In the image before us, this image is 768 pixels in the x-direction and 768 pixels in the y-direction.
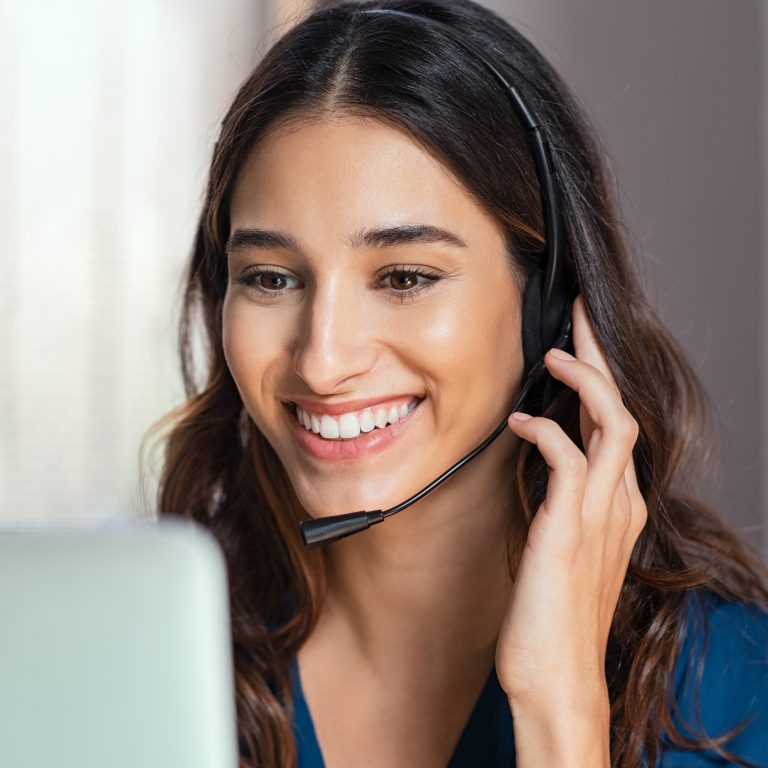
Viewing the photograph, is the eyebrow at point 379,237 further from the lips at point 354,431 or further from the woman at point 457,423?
the lips at point 354,431

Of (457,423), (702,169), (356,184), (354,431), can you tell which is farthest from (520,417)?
(702,169)

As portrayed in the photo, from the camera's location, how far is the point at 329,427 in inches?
46.9

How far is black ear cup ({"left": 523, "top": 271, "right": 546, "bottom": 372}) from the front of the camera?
1228 mm

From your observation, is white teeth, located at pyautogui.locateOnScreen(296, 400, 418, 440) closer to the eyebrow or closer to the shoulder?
the eyebrow

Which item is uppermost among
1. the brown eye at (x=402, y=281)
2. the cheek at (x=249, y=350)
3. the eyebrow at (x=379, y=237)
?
the eyebrow at (x=379, y=237)

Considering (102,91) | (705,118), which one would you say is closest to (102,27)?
(102,91)

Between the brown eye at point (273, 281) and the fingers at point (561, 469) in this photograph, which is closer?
the fingers at point (561, 469)

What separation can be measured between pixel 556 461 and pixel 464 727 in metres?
0.36

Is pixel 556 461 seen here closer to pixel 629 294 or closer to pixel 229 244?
pixel 629 294

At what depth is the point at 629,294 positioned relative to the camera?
130 centimetres

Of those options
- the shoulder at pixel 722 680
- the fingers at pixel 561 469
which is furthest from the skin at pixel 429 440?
the shoulder at pixel 722 680

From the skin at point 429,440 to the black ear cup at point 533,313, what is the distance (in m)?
0.01

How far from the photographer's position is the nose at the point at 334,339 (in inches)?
43.8

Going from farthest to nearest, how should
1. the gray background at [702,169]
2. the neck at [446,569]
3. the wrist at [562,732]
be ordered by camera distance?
the gray background at [702,169] → the neck at [446,569] → the wrist at [562,732]
